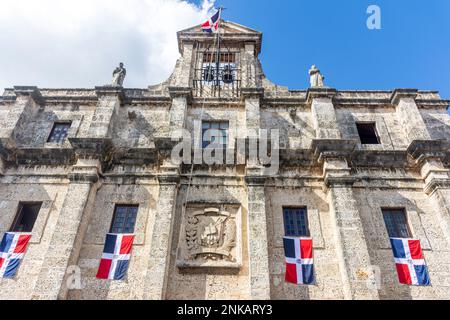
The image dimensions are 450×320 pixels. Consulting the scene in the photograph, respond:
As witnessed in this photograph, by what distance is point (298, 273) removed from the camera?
12.7 metres

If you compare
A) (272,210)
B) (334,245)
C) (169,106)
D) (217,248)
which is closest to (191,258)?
(217,248)

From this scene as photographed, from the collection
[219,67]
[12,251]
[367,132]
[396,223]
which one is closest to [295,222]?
[396,223]

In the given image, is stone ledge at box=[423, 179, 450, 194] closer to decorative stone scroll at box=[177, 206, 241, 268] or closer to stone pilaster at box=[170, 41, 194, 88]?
decorative stone scroll at box=[177, 206, 241, 268]

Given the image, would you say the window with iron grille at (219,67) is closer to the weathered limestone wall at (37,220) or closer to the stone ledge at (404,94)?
the stone ledge at (404,94)

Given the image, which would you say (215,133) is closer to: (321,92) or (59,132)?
(321,92)

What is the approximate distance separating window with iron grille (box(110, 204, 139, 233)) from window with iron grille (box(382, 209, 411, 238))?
10.9m

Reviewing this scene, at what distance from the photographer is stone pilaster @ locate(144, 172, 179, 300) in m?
11.9

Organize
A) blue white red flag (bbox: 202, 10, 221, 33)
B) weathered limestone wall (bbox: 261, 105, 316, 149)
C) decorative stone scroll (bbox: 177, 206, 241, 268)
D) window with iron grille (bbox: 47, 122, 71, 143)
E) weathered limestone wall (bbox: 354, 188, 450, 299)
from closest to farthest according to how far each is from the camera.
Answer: weathered limestone wall (bbox: 354, 188, 450, 299), decorative stone scroll (bbox: 177, 206, 241, 268), weathered limestone wall (bbox: 261, 105, 316, 149), window with iron grille (bbox: 47, 122, 71, 143), blue white red flag (bbox: 202, 10, 221, 33)

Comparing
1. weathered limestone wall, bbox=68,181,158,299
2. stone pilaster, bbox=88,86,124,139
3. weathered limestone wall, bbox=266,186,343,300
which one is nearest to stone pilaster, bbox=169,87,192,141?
weathered limestone wall, bbox=68,181,158,299

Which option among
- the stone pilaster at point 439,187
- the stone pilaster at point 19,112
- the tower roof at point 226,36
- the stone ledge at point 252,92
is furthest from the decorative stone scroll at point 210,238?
the tower roof at point 226,36

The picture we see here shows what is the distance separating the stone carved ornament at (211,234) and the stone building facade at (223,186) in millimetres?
49

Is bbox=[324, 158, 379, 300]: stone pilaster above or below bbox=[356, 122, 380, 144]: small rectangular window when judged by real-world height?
below

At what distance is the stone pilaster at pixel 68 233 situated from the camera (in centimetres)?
1201
